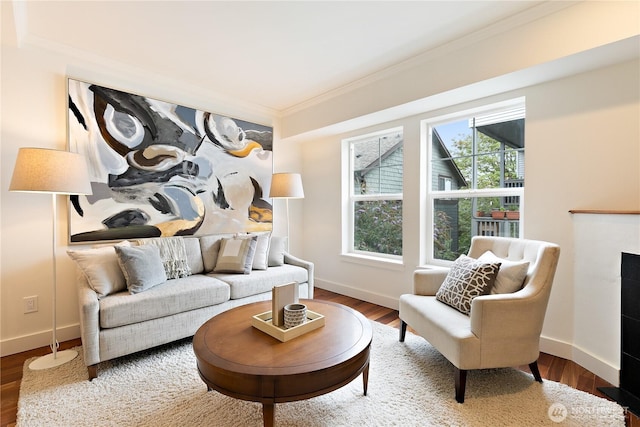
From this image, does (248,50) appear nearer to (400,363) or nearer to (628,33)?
(628,33)

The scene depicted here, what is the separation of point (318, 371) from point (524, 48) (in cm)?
253

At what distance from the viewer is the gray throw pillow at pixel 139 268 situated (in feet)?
7.55

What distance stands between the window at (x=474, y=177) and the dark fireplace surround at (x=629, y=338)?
0.88 meters

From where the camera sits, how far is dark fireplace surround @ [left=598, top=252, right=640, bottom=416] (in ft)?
5.64

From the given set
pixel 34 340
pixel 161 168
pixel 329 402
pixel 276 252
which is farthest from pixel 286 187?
pixel 34 340

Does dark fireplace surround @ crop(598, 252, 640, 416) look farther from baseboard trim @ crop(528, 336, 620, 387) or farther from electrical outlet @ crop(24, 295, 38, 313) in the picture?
electrical outlet @ crop(24, 295, 38, 313)

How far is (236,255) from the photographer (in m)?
3.02

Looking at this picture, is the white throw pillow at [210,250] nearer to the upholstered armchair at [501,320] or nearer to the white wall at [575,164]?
the upholstered armchair at [501,320]

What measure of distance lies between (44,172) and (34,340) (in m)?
1.46

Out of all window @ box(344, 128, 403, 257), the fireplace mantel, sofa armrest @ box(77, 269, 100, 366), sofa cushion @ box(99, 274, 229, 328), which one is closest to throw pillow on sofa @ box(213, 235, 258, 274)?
sofa cushion @ box(99, 274, 229, 328)

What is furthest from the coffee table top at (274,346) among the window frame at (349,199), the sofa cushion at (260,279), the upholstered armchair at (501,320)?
the window frame at (349,199)

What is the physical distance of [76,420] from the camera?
63.5 inches

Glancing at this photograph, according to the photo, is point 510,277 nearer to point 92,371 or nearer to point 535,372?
point 535,372

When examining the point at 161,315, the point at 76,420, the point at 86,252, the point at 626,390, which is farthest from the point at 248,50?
the point at 626,390
